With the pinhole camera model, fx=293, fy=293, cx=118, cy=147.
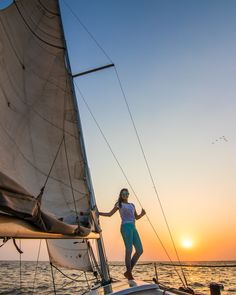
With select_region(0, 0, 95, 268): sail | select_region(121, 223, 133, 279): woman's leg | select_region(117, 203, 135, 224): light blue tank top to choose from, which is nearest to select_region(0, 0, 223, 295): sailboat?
select_region(0, 0, 95, 268): sail

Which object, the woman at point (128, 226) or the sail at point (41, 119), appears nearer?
the sail at point (41, 119)

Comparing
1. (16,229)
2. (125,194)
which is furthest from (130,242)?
(16,229)

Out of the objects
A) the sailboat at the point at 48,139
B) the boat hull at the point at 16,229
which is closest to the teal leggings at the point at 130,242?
the sailboat at the point at 48,139

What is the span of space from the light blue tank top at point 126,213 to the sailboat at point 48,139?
0.62 meters

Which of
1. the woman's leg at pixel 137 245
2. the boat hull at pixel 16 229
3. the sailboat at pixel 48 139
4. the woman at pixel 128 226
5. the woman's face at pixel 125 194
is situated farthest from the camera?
the woman's face at pixel 125 194

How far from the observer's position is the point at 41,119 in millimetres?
6066

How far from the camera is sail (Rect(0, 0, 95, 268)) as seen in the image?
492 centimetres

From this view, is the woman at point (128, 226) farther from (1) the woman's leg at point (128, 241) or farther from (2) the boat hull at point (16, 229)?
(2) the boat hull at point (16, 229)

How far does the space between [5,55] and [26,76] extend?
2.76 feet

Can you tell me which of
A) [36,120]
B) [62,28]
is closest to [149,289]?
[36,120]

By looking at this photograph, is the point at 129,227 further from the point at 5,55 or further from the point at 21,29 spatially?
the point at 21,29

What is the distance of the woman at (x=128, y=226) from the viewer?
19.7 ft

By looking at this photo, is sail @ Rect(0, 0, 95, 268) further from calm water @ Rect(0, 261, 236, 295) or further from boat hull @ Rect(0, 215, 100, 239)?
calm water @ Rect(0, 261, 236, 295)

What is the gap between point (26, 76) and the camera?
5977mm
